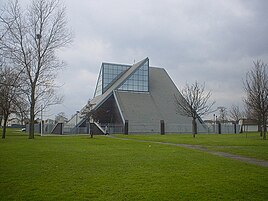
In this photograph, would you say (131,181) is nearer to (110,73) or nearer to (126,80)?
(126,80)

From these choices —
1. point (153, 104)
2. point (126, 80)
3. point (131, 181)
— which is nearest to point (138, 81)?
point (126, 80)

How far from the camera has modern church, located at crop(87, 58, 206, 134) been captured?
53188 mm

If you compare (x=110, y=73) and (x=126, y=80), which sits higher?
(x=110, y=73)

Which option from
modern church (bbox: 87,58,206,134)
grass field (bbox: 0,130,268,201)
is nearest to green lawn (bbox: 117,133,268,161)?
grass field (bbox: 0,130,268,201)

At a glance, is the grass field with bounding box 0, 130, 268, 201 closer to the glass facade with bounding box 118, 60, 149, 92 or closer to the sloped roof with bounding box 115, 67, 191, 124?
the sloped roof with bounding box 115, 67, 191, 124

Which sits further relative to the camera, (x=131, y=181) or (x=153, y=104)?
(x=153, y=104)

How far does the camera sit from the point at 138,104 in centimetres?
5909

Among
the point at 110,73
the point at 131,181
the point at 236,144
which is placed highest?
the point at 110,73

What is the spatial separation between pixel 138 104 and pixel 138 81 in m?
7.34

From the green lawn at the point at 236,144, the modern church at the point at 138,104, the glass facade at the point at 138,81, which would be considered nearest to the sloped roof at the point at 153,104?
the modern church at the point at 138,104

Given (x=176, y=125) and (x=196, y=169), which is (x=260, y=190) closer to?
(x=196, y=169)

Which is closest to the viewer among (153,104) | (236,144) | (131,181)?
(131,181)

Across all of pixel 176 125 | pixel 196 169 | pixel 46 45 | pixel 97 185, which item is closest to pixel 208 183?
pixel 196 169

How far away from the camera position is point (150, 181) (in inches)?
338
